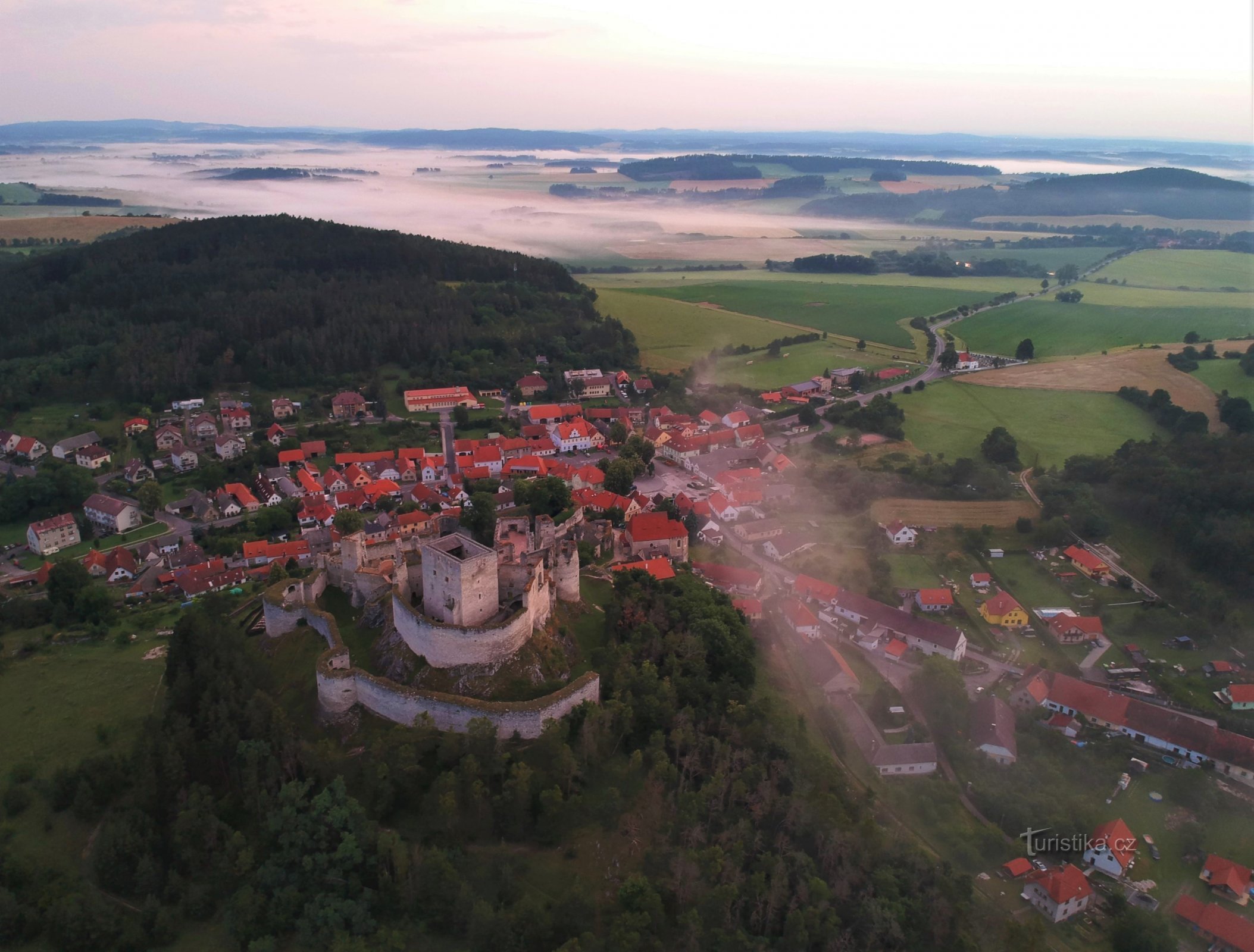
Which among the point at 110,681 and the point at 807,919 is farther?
the point at 110,681

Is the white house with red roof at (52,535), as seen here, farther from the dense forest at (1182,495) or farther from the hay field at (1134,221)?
the hay field at (1134,221)

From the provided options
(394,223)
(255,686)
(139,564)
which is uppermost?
(394,223)

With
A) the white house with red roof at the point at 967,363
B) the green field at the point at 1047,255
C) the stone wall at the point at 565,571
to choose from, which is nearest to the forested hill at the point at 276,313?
the white house with red roof at the point at 967,363

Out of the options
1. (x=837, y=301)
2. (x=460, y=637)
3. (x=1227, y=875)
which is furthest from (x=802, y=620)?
(x=837, y=301)

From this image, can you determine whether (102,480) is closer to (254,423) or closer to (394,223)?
(254,423)

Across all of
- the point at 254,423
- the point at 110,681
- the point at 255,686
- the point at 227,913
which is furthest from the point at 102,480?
the point at 227,913

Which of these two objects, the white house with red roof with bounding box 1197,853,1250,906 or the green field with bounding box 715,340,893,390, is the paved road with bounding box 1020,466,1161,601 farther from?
the green field with bounding box 715,340,893,390

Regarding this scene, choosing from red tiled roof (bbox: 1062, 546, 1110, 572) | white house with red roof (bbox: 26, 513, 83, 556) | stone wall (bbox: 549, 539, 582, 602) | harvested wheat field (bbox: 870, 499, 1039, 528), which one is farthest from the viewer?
harvested wheat field (bbox: 870, 499, 1039, 528)

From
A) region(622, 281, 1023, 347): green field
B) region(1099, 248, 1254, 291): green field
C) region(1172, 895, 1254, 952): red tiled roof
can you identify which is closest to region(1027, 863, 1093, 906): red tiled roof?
region(1172, 895, 1254, 952): red tiled roof
